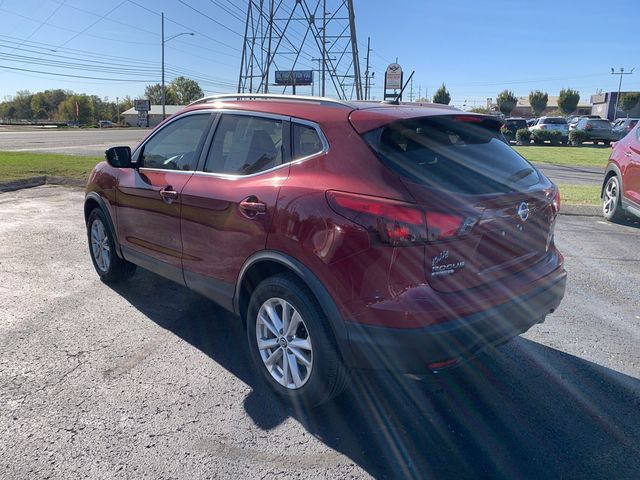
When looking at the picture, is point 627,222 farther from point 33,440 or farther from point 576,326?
point 33,440

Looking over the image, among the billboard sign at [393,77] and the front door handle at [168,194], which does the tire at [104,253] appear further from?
the billboard sign at [393,77]

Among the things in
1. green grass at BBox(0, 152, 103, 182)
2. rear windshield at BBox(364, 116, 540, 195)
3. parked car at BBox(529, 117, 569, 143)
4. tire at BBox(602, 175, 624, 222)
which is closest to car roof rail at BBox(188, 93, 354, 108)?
rear windshield at BBox(364, 116, 540, 195)

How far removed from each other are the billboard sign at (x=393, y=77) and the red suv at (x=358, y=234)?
2971 cm

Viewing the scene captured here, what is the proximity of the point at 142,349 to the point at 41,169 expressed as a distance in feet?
36.6

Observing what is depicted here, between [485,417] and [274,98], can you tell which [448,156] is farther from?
[485,417]

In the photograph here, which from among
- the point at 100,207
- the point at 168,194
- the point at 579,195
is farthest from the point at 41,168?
the point at 579,195

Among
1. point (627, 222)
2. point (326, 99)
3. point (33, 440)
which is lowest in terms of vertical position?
point (33, 440)

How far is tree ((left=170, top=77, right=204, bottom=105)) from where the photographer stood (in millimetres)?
132000

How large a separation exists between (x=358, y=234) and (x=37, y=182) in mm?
11247

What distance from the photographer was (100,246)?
520cm

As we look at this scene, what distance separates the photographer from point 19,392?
3.22 metres

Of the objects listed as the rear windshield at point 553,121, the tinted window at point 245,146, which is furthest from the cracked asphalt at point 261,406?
the rear windshield at point 553,121

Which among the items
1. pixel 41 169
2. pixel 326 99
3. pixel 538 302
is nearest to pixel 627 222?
pixel 538 302

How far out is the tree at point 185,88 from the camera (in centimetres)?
13200
